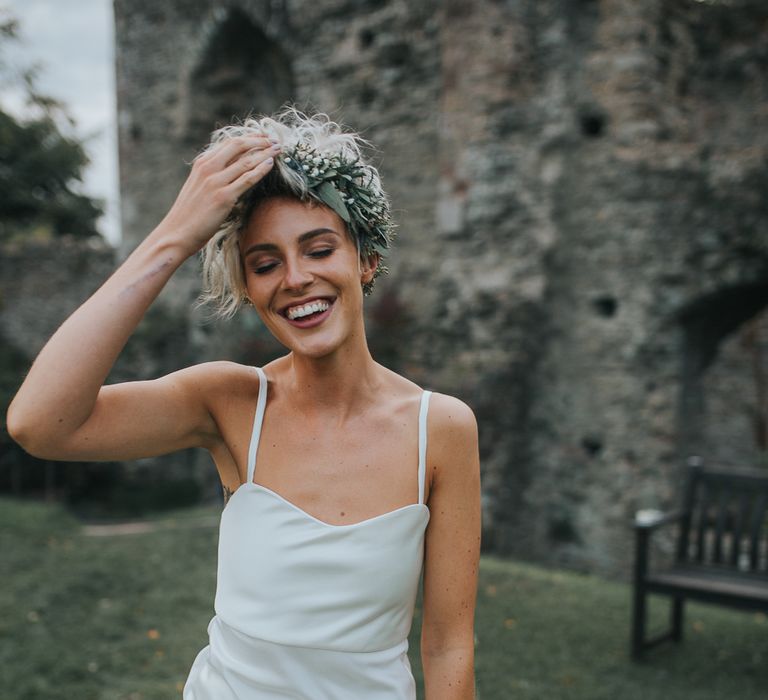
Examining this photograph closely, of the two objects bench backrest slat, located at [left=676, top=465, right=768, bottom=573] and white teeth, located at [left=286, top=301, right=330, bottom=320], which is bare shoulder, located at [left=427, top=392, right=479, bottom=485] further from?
bench backrest slat, located at [left=676, top=465, right=768, bottom=573]

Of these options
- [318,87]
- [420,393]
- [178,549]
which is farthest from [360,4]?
[420,393]

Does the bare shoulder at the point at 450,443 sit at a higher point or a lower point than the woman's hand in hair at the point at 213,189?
lower

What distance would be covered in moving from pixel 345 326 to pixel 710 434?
37.9 feet

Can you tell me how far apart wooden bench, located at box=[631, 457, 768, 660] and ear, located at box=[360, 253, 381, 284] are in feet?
11.9

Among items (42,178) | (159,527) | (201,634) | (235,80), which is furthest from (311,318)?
(42,178)

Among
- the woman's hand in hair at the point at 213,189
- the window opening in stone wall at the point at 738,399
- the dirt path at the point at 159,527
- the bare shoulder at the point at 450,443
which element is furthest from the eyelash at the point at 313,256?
the window opening in stone wall at the point at 738,399

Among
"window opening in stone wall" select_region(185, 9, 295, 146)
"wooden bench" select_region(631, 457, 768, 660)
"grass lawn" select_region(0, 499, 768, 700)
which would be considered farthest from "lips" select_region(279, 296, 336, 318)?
"window opening in stone wall" select_region(185, 9, 295, 146)

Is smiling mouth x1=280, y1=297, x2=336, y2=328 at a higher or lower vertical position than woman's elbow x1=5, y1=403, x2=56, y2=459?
higher

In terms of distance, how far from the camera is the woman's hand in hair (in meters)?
1.34

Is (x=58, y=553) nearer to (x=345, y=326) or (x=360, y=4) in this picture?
(x=345, y=326)

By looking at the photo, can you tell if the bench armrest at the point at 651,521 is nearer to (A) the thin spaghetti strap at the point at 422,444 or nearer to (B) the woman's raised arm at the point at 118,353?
(A) the thin spaghetti strap at the point at 422,444

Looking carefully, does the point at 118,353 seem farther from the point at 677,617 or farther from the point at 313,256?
the point at 677,617

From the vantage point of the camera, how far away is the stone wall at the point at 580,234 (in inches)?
299

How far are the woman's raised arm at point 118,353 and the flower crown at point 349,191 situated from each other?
75 millimetres
